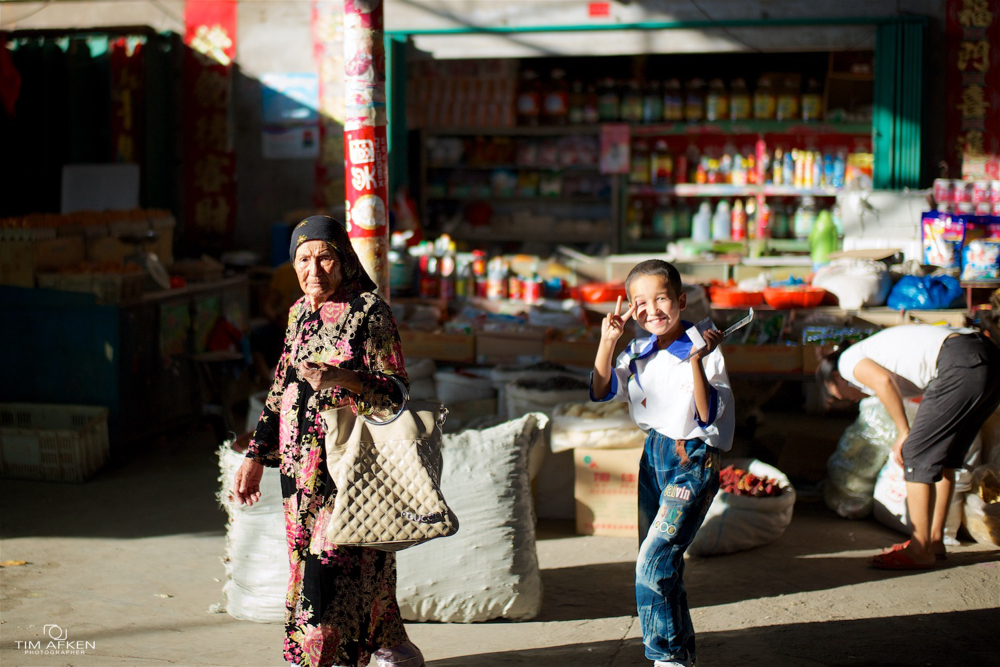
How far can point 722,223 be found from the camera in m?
10.1

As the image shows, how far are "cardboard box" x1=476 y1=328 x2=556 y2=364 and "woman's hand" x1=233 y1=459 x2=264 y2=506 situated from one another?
3.56 metres

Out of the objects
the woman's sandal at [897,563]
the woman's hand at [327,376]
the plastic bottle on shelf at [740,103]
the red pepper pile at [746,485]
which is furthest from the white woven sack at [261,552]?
the plastic bottle on shelf at [740,103]

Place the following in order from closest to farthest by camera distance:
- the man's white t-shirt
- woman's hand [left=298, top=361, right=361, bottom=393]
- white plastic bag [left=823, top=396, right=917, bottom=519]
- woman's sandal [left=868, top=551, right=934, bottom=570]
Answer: woman's hand [left=298, top=361, right=361, bottom=393], the man's white t-shirt, woman's sandal [left=868, top=551, right=934, bottom=570], white plastic bag [left=823, top=396, right=917, bottom=519]

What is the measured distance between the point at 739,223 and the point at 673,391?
6.97 metres

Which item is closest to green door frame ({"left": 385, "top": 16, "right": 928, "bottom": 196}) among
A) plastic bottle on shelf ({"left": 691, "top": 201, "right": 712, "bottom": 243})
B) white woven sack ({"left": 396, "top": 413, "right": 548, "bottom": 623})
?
plastic bottle on shelf ({"left": 691, "top": 201, "right": 712, "bottom": 243})

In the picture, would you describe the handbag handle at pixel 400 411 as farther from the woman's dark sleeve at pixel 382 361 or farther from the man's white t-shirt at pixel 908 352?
the man's white t-shirt at pixel 908 352

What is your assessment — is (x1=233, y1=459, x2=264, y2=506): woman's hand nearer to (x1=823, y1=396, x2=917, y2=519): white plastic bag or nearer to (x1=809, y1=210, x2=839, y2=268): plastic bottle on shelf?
(x1=823, y1=396, x2=917, y2=519): white plastic bag

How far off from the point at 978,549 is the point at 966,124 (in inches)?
201

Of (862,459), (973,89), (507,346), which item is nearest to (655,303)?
(862,459)

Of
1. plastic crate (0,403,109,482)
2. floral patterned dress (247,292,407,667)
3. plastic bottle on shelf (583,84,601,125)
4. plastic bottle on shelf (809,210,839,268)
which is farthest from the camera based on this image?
plastic bottle on shelf (583,84,601,125)

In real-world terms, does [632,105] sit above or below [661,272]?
above

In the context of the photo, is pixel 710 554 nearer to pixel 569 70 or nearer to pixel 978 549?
pixel 978 549

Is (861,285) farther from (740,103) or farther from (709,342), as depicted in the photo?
(709,342)

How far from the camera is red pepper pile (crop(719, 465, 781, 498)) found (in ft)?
16.7
